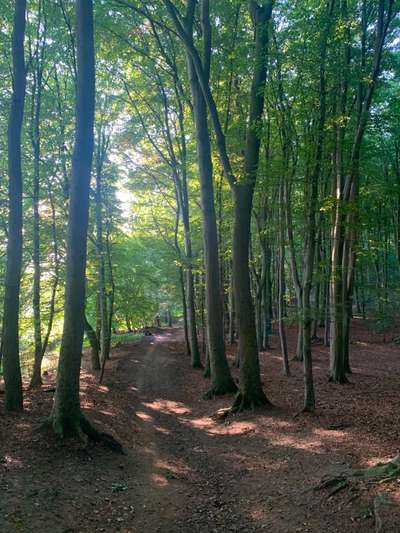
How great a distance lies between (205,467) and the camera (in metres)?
6.53

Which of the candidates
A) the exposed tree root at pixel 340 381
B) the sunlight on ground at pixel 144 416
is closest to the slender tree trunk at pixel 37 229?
the sunlight on ground at pixel 144 416

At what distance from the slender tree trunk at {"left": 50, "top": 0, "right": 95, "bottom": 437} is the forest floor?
1.26 m

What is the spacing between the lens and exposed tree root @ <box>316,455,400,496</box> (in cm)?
433

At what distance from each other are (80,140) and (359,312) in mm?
Answer: 30758

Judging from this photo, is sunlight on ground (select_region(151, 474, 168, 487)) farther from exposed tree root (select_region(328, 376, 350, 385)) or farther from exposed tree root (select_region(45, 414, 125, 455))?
exposed tree root (select_region(328, 376, 350, 385))

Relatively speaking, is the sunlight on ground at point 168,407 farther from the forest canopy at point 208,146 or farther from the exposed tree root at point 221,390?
the forest canopy at point 208,146

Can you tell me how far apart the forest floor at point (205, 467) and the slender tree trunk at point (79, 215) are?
49.8 inches

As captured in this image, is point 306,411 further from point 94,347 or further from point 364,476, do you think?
point 94,347

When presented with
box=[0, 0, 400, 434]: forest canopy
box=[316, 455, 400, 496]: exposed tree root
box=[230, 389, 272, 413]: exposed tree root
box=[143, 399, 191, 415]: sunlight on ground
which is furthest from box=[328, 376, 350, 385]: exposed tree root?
box=[316, 455, 400, 496]: exposed tree root

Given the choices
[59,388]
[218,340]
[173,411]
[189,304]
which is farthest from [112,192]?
[59,388]

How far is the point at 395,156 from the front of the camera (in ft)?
59.4

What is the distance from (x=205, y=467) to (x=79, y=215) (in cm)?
494

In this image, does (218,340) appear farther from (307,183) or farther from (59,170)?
(59,170)

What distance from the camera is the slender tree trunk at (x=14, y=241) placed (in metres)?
8.39
